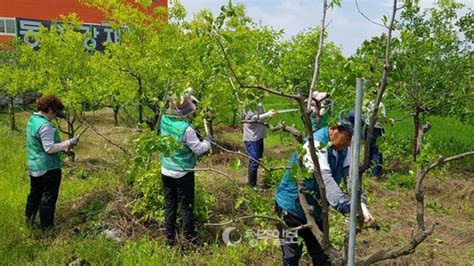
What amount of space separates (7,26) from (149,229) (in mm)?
26492

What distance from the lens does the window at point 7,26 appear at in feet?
89.6

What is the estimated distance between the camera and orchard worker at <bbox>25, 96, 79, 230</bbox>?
15.9 ft

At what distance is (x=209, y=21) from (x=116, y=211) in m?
3.52

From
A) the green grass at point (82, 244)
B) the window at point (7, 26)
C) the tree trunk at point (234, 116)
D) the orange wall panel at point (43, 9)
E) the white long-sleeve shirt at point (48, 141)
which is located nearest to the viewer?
the green grass at point (82, 244)

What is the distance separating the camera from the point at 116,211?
523cm

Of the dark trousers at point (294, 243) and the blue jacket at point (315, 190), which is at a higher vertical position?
the blue jacket at point (315, 190)

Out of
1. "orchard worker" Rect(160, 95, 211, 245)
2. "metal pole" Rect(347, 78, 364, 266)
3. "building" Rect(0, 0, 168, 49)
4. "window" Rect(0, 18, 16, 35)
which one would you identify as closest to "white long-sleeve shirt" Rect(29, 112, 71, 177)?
"orchard worker" Rect(160, 95, 211, 245)

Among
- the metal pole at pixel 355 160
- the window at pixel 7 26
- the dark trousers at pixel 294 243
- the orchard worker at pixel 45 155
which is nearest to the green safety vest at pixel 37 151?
the orchard worker at pixel 45 155

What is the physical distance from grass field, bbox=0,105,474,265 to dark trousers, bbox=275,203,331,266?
0.26 metres

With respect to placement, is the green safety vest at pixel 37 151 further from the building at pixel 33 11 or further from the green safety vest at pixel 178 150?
the building at pixel 33 11

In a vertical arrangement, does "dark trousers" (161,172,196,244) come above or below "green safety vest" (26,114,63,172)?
below

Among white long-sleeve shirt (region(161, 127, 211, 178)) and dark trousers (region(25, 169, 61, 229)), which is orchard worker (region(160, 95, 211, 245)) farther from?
dark trousers (region(25, 169, 61, 229))

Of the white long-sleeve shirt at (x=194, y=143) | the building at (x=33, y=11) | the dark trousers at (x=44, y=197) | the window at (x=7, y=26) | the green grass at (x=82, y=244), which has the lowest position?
the green grass at (x=82, y=244)

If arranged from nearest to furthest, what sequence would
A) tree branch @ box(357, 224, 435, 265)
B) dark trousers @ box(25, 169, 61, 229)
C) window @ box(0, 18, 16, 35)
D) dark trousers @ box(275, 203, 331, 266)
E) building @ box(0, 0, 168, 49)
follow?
tree branch @ box(357, 224, 435, 265)
dark trousers @ box(275, 203, 331, 266)
dark trousers @ box(25, 169, 61, 229)
window @ box(0, 18, 16, 35)
building @ box(0, 0, 168, 49)
